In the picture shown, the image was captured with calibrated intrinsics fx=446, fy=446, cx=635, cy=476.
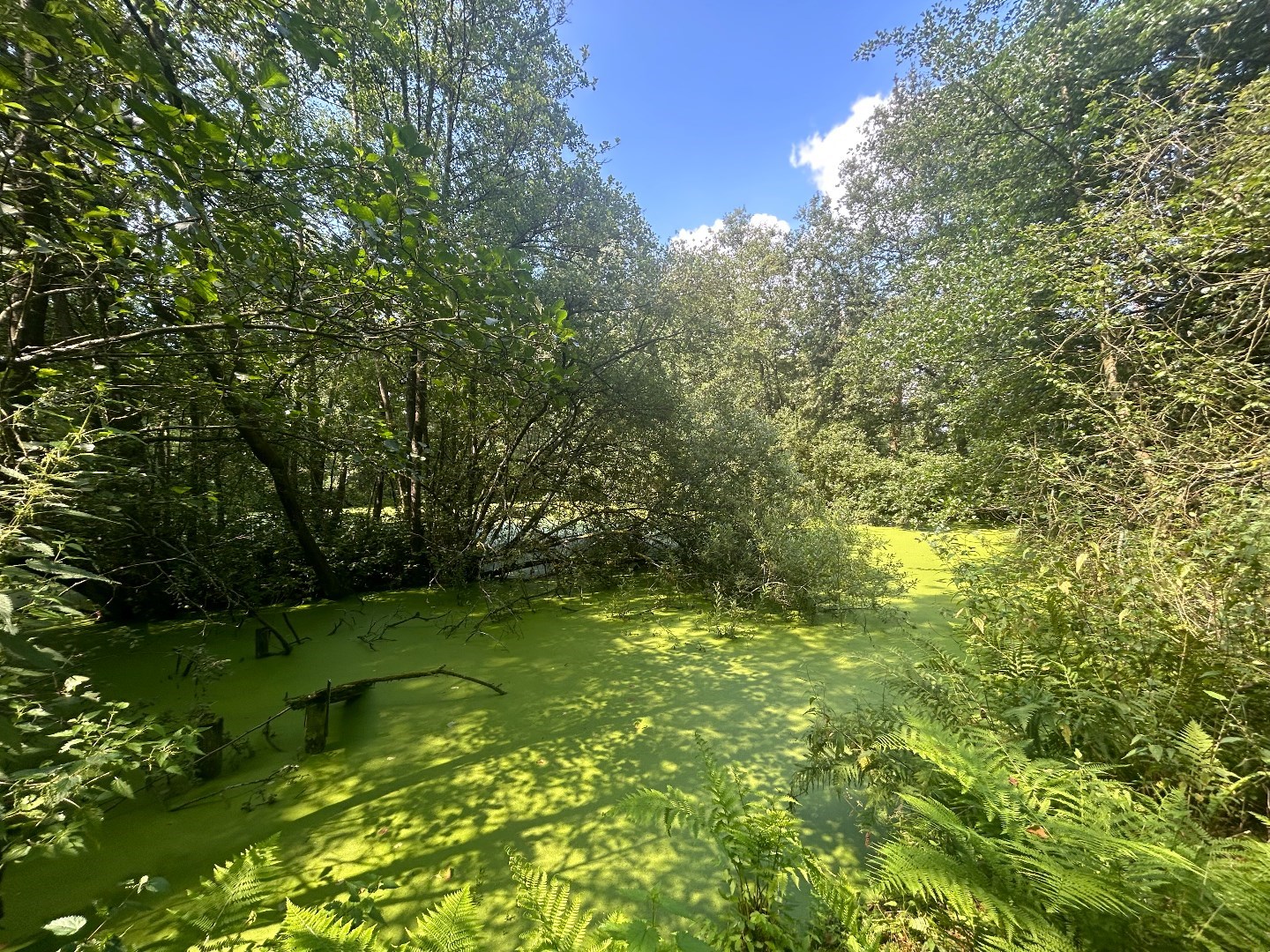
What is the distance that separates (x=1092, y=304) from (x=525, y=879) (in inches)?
193

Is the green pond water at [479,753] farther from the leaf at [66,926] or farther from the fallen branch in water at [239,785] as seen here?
the leaf at [66,926]

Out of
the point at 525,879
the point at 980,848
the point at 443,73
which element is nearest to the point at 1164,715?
the point at 980,848

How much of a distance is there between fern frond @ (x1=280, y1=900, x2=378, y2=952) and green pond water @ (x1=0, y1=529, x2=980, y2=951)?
1.88 ft

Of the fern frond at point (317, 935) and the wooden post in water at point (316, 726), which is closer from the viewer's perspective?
the fern frond at point (317, 935)

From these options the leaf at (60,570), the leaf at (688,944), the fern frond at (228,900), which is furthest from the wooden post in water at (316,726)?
the leaf at (688,944)

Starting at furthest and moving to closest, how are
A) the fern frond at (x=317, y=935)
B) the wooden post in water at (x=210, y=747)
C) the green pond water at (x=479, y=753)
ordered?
the wooden post in water at (x=210, y=747), the green pond water at (x=479, y=753), the fern frond at (x=317, y=935)

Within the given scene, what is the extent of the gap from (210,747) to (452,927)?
1956mm

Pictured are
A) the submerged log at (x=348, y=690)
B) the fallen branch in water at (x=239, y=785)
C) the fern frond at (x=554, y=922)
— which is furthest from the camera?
the submerged log at (x=348, y=690)

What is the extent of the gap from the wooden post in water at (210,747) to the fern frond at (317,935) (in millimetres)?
1666

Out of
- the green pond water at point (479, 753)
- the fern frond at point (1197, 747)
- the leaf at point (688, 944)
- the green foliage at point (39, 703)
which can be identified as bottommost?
the green pond water at point (479, 753)

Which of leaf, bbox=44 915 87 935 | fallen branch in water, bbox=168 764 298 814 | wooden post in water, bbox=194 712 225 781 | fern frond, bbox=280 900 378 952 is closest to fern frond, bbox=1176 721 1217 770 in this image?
fern frond, bbox=280 900 378 952

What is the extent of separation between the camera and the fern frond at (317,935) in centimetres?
85

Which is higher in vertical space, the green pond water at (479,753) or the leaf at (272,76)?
the leaf at (272,76)

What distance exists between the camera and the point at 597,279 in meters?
4.57
